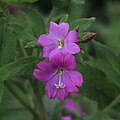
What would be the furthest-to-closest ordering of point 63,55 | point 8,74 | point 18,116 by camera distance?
point 18,116
point 8,74
point 63,55

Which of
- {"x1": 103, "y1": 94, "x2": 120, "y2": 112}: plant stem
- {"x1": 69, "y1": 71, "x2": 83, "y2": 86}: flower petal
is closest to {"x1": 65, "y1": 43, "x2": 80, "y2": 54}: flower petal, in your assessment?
{"x1": 69, "y1": 71, "x2": 83, "y2": 86}: flower petal

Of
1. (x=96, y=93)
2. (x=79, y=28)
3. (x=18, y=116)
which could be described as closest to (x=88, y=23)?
(x=79, y=28)

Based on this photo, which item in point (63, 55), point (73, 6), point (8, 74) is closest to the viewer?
point (63, 55)

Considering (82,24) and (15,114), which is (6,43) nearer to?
(82,24)

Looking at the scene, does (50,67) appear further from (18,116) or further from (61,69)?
(18,116)

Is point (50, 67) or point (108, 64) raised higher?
point (50, 67)

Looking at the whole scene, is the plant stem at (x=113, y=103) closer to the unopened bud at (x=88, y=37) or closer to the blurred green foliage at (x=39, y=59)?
the blurred green foliage at (x=39, y=59)
